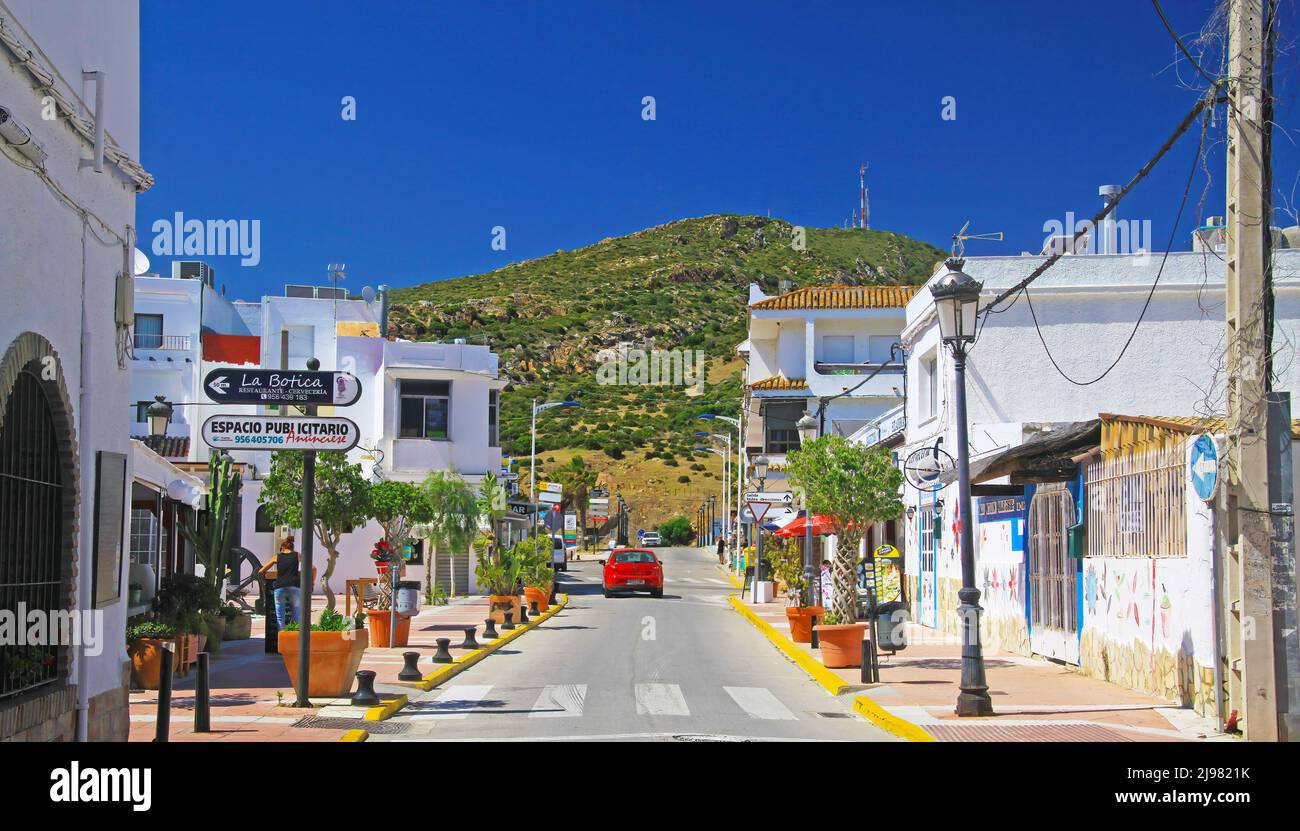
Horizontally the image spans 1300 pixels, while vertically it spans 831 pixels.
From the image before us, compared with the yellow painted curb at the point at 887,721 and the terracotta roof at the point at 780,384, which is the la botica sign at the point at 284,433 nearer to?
the yellow painted curb at the point at 887,721

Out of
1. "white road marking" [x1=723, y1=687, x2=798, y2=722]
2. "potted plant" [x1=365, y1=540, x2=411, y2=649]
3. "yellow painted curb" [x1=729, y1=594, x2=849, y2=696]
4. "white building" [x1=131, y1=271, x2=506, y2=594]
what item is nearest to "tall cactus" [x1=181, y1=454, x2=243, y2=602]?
"potted plant" [x1=365, y1=540, x2=411, y2=649]

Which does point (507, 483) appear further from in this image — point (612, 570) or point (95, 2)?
point (95, 2)

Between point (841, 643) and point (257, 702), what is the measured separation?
8845 millimetres

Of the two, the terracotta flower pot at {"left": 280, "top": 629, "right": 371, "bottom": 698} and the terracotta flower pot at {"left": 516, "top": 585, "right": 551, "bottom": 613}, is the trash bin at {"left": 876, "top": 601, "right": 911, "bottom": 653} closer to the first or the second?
the terracotta flower pot at {"left": 280, "top": 629, "right": 371, "bottom": 698}

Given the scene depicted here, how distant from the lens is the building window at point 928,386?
92.1ft

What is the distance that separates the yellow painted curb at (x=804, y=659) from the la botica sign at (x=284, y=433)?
767 cm

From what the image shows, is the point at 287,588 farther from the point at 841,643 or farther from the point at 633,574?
the point at 633,574

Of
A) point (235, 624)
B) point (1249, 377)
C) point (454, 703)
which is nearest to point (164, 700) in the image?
point (454, 703)

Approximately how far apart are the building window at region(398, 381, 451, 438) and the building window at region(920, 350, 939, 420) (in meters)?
18.8

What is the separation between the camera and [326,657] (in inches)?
566

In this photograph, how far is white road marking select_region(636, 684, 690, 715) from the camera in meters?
Result: 14.3
